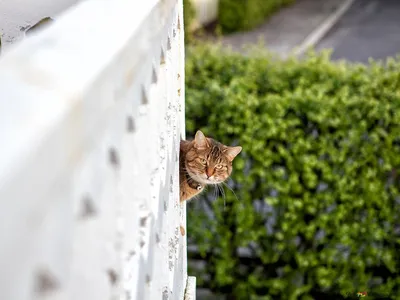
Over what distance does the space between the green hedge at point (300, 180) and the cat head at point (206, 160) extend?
1.02 meters

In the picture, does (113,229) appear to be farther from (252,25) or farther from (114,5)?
(252,25)

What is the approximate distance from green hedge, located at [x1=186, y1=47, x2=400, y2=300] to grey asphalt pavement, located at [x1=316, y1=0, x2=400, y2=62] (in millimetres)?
7670

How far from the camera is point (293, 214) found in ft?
15.1

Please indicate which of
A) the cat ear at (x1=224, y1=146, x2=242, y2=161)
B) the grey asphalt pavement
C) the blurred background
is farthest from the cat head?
the grey asphalt pavement

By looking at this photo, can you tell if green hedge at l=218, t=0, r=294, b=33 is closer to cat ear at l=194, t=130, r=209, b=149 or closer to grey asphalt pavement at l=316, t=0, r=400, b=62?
grey asphalt pavement at l=316, t=0, r=400, b=62

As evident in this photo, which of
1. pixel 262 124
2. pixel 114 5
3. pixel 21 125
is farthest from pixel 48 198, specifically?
pixel 262 124

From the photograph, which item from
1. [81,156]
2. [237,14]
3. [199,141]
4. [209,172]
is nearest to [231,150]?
[209,172]

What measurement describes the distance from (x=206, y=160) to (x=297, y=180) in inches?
58.7

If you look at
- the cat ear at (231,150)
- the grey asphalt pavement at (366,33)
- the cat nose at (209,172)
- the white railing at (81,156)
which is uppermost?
the grey asphalt pavement at (366,33)

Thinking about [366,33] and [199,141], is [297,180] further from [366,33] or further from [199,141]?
[366,33]

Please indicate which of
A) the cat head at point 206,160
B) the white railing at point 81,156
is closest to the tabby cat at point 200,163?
the cat head at point 206,160

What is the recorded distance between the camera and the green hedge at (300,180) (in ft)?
14.5

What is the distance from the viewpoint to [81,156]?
0.74 meters

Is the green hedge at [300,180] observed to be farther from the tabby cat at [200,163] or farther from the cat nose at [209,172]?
the cat nose at [209,172]
